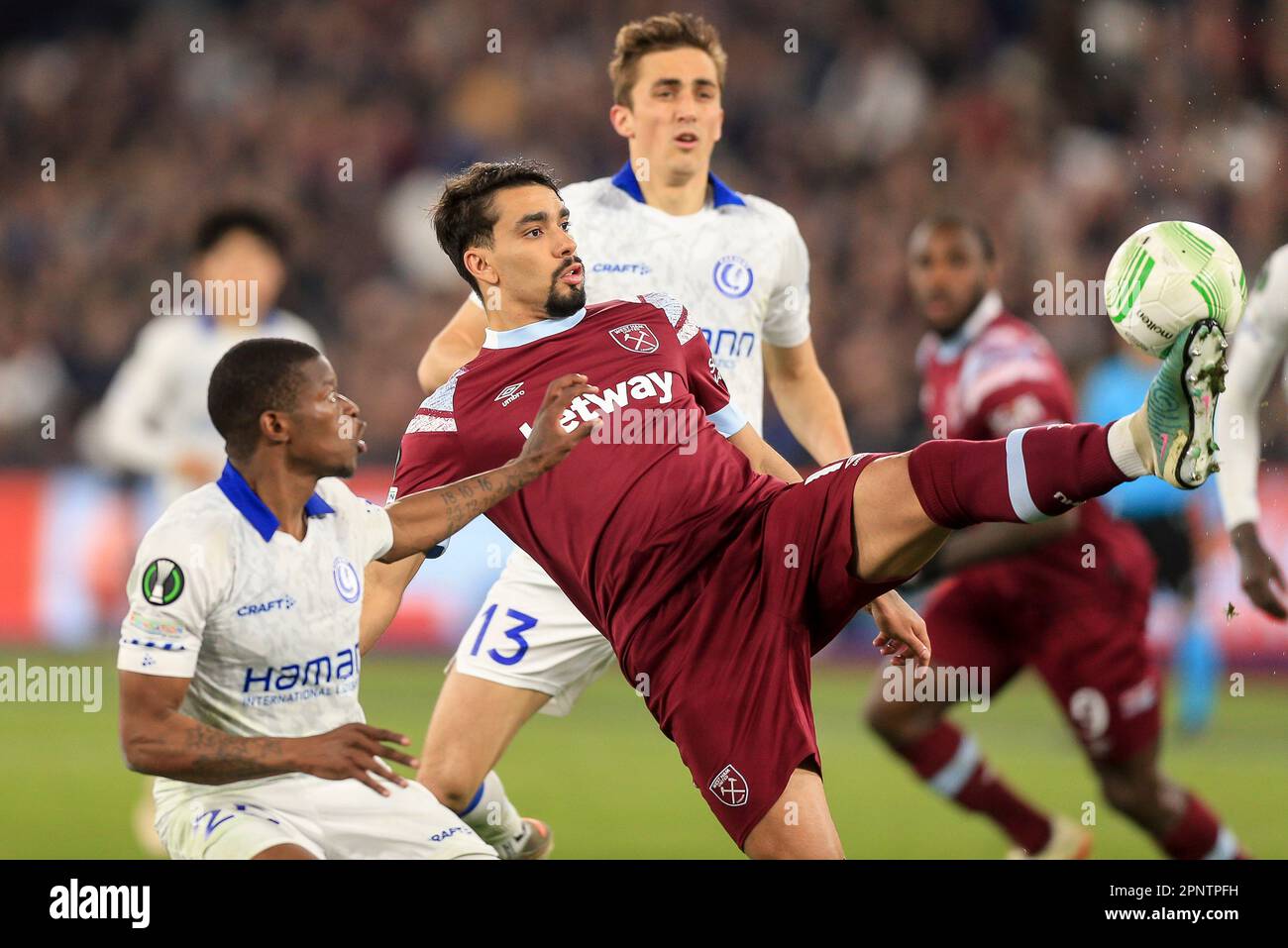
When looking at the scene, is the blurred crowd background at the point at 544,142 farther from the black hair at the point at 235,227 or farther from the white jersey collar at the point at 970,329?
the white jersey collar at the point at 970,329

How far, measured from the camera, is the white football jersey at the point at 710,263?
5730 mm

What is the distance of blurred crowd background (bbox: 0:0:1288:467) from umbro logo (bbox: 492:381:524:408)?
308 inches

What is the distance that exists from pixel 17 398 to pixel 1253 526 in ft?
35.7

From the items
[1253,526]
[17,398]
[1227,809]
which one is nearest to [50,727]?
[17,398]

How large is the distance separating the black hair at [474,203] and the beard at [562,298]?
244 mm

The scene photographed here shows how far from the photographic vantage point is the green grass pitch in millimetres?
6969

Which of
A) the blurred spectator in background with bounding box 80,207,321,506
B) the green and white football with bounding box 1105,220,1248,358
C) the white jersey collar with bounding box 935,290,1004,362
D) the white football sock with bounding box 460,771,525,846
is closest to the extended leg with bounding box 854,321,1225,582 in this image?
A: the green and white football with bounding box 1105,220,1248,358

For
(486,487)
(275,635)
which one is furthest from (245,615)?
(486,487)

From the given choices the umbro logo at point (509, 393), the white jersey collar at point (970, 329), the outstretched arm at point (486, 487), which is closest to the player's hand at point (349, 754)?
the outstretched arm at point (486, 487)

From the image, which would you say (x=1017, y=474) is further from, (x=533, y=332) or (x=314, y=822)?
(x=314, y=822)

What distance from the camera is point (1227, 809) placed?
768 cm

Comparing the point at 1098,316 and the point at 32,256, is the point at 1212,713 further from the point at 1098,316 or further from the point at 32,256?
the point at 32,256

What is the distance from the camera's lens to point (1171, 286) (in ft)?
13.4

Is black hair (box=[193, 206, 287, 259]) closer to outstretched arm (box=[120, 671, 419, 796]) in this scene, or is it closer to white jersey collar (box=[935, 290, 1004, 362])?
white jersey collar (box=[935, 290, 1004, 362])
